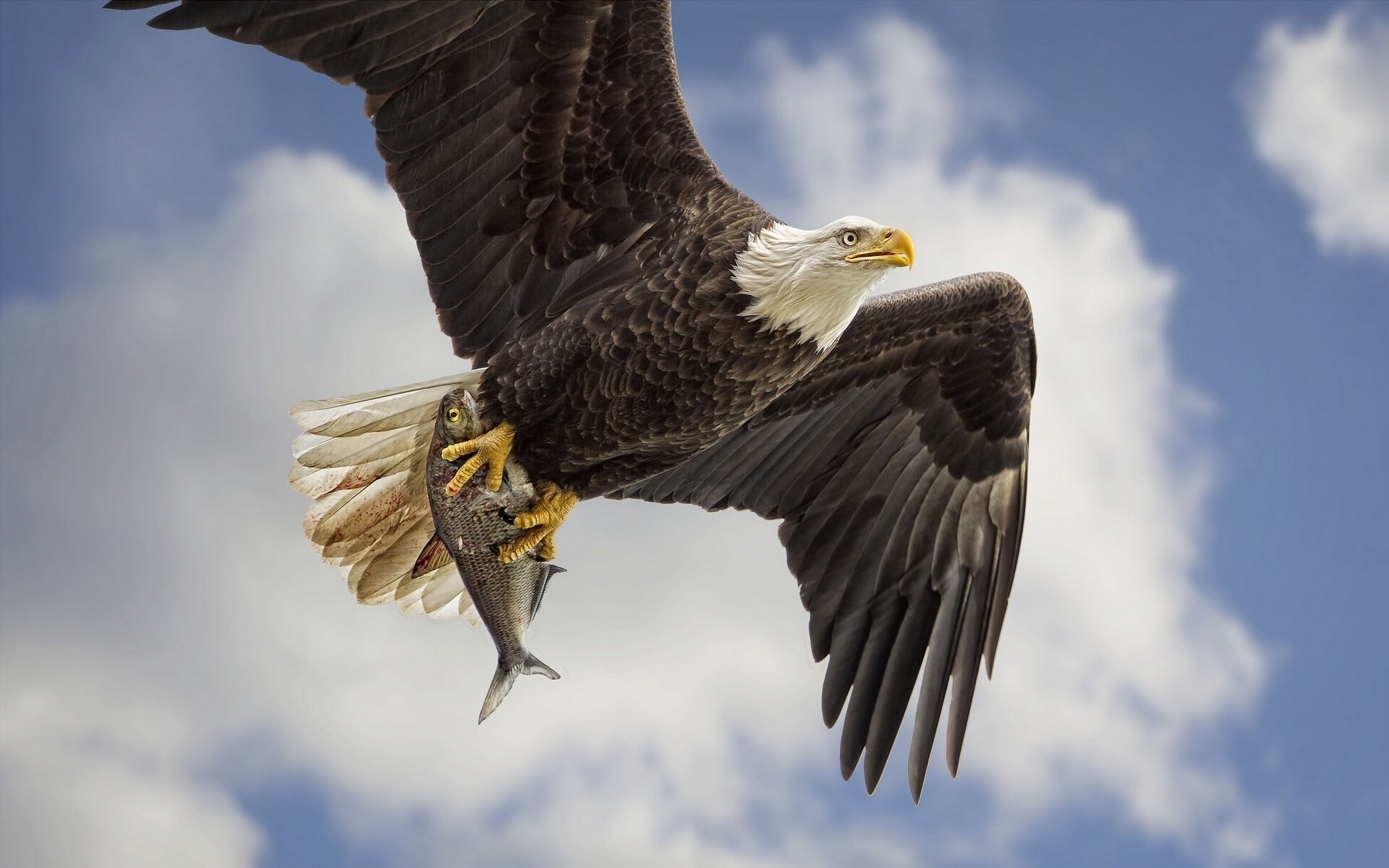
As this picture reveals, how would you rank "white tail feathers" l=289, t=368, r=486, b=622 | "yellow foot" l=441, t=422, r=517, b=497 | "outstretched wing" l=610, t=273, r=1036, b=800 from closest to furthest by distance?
"yellow foot" l=441, t=422, r=517, b=497 < "white tail feathers" l=289, t=368, r=486, b=622 < "outstretched wing" l=610, t=273, r=1036, b=800

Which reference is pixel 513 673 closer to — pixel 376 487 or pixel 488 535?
pixel 488 535

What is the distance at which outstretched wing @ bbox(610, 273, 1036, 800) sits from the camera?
5.50m

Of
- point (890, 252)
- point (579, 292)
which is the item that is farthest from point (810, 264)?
point (579, 292)

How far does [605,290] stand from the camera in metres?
4.44

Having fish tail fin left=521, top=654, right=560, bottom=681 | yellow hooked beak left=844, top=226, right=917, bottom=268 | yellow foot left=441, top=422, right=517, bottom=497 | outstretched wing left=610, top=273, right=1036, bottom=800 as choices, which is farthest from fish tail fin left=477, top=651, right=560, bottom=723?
yellow hooked beak left=844, top=226, right=917, bottom=268

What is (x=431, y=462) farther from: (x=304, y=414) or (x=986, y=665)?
(x=986, y=665)

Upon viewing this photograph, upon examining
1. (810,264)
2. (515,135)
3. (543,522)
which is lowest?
(543,522)

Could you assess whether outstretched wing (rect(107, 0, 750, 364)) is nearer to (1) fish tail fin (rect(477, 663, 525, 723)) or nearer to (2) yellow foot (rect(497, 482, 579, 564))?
(2) yellow foot (rect(497, 482, 579, 564))

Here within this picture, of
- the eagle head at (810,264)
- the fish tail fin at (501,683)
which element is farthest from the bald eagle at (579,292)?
the fish tail fin at (501,683)

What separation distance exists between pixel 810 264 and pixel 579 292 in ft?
2.55

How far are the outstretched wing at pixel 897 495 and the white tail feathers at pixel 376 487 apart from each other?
81 centimetres

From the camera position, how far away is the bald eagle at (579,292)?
4.25 meters

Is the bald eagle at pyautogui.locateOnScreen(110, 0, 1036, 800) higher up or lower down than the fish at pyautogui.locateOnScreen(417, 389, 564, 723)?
higher up

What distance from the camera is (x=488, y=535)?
4570 mm
